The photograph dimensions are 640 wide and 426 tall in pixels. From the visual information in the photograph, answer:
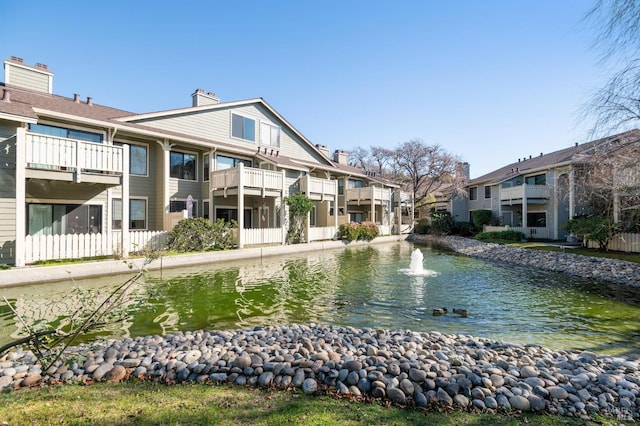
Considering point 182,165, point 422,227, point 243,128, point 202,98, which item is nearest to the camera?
point 182,165

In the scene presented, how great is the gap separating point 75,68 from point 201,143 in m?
6.40

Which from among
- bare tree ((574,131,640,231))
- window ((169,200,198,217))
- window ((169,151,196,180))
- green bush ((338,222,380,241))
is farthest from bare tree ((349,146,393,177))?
bare tree ((574,131,640,231))

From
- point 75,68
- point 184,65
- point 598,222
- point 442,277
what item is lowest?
point 442,277

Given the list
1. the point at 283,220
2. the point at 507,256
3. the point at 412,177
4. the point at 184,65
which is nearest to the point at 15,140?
the point at 184,65

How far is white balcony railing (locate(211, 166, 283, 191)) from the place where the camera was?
1708 centimetres

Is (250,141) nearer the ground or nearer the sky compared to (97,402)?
nearer the sky

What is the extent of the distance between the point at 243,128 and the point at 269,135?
2201mm

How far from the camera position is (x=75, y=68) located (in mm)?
15289

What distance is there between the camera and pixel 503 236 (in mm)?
24250

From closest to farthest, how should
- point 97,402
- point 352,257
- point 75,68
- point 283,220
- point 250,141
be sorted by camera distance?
point 97,402
point 75,68
point 352,257
point 283,220
point 250,141

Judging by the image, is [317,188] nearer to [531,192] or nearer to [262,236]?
[262,236]

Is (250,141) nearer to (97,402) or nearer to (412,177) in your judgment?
(97,402)

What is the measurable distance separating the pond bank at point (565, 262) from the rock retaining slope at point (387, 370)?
9.37 metres

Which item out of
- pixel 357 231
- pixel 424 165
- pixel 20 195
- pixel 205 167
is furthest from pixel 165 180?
pixel 424 165
